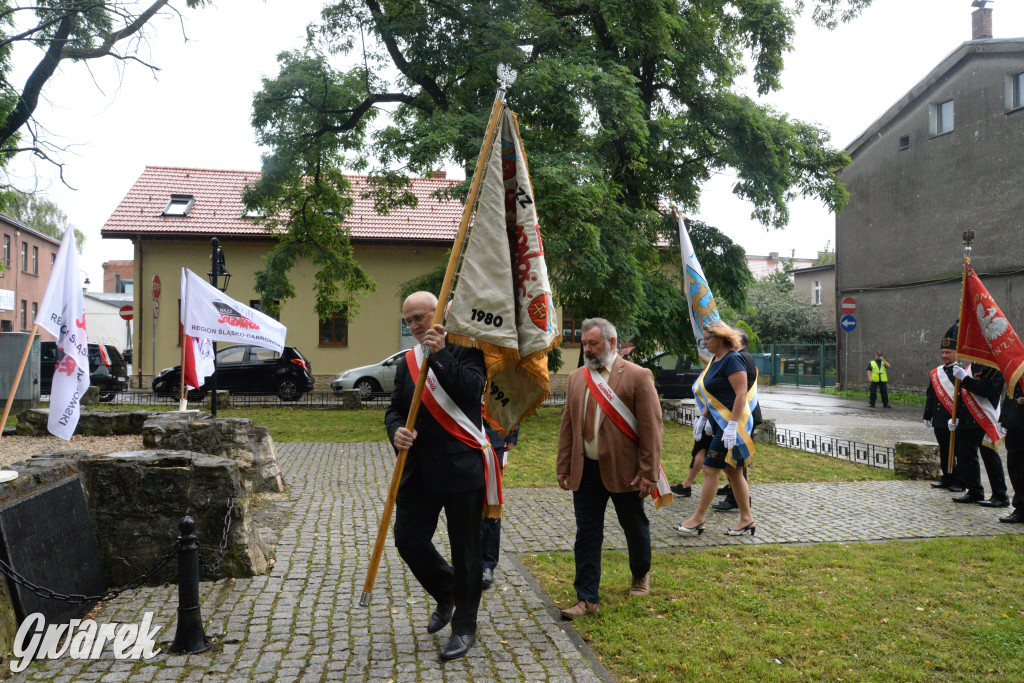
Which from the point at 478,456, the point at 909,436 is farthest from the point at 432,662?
the point at 909,436

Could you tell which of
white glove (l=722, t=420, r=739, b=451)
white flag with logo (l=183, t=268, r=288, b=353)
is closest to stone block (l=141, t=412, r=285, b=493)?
white flag with logo (l=183, t=268, r=288, b=353)

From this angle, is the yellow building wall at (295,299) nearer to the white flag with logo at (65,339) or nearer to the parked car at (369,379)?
the parked car at (369,379)

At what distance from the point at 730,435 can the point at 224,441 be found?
222 inches

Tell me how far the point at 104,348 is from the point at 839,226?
2789 centimetres

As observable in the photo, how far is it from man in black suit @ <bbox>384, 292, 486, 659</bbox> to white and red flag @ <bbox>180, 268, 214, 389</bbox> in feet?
33.2

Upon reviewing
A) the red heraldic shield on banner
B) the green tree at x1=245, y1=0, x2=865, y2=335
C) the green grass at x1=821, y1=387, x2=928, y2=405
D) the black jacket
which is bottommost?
the green grass at x1=821, y1=387, x2=928, y2=405

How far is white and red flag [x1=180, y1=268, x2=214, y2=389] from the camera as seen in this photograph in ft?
44.8

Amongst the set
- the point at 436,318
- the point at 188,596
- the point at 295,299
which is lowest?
the point at 188,596

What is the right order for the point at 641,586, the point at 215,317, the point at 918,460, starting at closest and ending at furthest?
the point at 641,586
the point at 918,460
the point at 215,317

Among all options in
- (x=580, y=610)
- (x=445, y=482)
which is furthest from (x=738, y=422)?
(x=445, y=482)

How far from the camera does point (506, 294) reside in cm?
456

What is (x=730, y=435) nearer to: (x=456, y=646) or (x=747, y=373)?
(x=747, y=373)

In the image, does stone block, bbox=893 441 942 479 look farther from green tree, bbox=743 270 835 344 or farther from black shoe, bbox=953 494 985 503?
green tree, bbox=743 270 835 344

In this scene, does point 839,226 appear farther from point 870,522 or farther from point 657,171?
point 870,522
